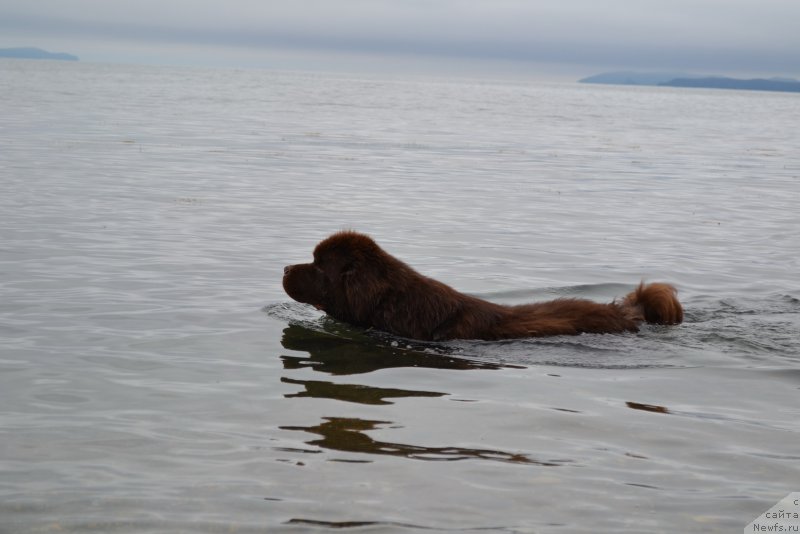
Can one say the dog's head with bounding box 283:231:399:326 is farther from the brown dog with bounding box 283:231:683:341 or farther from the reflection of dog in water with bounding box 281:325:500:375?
the reflection of dog in water with bounding box 281:325:500:375

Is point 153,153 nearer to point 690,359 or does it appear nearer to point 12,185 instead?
point 12,185

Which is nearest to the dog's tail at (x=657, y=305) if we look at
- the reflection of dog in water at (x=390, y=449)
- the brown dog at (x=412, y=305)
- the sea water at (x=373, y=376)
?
the brown dog at (x=412, y=305)

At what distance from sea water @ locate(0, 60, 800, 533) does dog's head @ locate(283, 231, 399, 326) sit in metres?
0.33

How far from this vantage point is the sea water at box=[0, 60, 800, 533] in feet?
16.6

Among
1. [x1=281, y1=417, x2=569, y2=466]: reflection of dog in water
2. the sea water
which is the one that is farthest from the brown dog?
[x1=281, y1=417, x2=569, y2=466]: reflection of dog in water

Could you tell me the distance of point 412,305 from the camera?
836cm

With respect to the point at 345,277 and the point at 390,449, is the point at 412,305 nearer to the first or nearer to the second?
the point at 345,277

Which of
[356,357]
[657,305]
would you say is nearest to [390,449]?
[356,357]

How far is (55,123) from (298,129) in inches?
359

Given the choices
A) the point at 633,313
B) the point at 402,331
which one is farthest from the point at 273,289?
the point at 633,313

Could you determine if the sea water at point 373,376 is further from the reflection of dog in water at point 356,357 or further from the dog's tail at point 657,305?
the dog's tail at point 657,305

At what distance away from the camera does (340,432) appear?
608 cm

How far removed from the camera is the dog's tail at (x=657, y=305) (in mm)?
8641

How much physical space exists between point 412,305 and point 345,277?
599 mm
